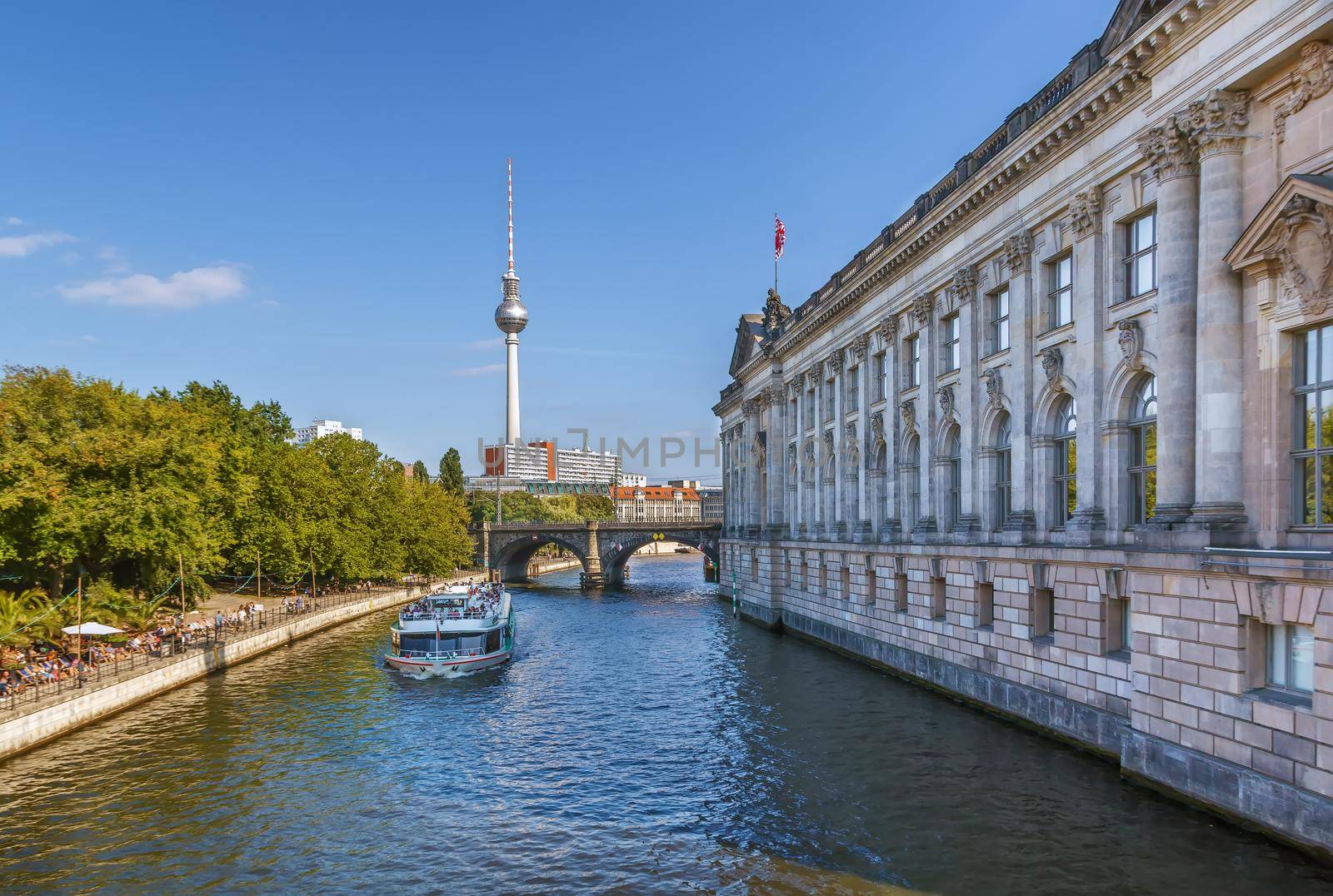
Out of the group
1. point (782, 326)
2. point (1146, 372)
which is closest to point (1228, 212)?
point (1146, 372)

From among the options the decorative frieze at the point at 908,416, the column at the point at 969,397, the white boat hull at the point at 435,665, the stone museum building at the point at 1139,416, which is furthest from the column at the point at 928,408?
the white boat hull at the point at 435,665

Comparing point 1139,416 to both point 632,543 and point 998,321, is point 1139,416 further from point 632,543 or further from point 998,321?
point 632,543

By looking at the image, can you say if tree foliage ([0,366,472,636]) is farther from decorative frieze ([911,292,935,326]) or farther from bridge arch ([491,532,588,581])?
bridge arch ([491,532,588,581])

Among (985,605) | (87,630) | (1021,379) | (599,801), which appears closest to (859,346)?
(1021,379)

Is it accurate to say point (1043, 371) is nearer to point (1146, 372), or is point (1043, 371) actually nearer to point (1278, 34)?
point (1146, 372)

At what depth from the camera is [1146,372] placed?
2723 centimetres

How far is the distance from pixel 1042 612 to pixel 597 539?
89.1 metres

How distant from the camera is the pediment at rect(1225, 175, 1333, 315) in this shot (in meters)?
19.3

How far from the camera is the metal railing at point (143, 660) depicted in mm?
32844

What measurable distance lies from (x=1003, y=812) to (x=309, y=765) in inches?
856

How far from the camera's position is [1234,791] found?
20312 millimetres

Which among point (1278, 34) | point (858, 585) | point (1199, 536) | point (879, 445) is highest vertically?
point (1278, 34)

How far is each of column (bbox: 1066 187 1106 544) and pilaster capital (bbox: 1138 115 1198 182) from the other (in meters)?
4.76

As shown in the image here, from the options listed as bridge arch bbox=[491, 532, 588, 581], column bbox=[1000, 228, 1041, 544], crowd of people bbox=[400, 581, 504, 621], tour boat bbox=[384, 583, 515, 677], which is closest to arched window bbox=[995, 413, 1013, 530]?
column bbox=[1000, 228, 1041, 544]
